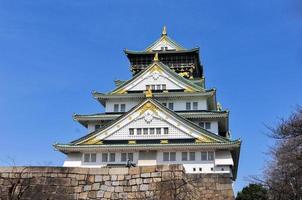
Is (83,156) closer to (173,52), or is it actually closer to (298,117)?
(173,52)

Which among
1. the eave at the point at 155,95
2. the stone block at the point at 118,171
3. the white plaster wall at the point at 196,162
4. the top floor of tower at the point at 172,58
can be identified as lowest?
the stone block at the point at 118,171

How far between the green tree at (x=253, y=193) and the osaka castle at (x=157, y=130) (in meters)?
10.9

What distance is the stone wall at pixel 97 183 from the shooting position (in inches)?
479

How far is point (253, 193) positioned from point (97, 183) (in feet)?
33.4

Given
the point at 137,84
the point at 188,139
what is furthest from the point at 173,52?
the point at 188,139

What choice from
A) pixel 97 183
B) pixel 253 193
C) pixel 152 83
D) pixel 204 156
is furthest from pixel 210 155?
pixel 97 183

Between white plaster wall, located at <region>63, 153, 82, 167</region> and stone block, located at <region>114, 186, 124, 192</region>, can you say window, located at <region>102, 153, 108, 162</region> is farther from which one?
stone block, located at <region>114, 186, 124, 192</region>

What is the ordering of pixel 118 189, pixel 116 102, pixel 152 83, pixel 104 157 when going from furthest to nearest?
pixel 152 83, pixel 116 102, pixel 104 157, pixel 118 189

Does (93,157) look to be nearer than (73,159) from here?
Yes

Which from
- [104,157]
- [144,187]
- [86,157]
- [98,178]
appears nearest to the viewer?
[144,187]

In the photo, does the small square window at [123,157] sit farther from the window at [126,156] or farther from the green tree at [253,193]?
the green tree at [253,193]

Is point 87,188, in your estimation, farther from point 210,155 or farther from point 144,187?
point 210,155

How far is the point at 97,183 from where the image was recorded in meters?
12.6

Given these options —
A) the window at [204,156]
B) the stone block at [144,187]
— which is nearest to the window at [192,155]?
the window at [204,156]
